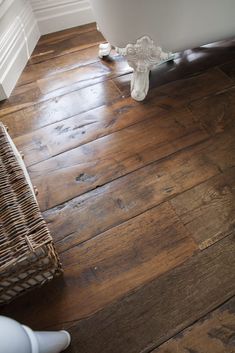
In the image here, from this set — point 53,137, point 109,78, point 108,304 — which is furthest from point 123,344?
point 109,78

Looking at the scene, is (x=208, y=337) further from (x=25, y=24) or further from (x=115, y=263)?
(x=25, y=24)

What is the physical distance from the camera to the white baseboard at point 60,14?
148cm

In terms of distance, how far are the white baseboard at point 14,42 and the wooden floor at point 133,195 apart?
47 millimetres

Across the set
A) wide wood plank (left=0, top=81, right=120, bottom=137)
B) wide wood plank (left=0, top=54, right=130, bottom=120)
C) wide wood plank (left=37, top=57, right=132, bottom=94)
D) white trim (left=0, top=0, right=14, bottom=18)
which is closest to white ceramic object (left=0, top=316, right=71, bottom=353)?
wide wood plank (left=0, top=81, right=120, bottom=137)

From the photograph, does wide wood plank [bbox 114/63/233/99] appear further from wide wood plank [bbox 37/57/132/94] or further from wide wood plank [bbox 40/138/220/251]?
wide wood plank [bbox 40/138/220/251]

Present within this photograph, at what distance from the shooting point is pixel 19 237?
2.01 ft

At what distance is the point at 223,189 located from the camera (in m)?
0.96

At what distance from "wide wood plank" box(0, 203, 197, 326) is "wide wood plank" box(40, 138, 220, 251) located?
36 mm

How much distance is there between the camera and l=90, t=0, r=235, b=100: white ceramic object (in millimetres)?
940

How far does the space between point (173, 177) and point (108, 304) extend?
18.7 inches

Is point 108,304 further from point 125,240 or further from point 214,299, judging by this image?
point 214,299

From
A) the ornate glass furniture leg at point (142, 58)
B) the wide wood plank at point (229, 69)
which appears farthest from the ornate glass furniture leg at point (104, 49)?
the wide wood plank at point (229, 69)

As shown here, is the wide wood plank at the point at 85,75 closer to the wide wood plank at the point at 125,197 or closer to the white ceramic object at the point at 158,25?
the white ceramic object at the point at 158,25

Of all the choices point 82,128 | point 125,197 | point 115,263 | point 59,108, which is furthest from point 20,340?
point 59,108
